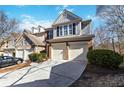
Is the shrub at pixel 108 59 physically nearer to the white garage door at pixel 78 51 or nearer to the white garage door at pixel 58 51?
the white garage door at pixel 78 51

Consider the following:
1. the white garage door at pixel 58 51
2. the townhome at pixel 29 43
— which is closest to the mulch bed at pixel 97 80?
the white garage door at pixel 58 51

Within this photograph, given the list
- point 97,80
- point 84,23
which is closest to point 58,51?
point 84,23

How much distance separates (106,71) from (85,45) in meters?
5.04

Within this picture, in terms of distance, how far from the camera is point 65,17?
58.6 feet

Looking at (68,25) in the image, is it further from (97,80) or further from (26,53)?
(97,80)

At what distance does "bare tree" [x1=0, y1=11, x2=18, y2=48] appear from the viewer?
17.6m

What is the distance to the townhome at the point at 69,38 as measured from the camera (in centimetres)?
1548

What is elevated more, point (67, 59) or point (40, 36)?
point (40, 36)

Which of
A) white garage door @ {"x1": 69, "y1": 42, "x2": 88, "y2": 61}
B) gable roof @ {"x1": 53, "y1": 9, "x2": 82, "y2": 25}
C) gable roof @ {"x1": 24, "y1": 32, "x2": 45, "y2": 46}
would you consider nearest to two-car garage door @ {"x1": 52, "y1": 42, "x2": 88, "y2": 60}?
white garage door @ {"x1": 69, "y1": 42, "x2": 88, "y2": 61}

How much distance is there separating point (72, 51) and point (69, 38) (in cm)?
139
